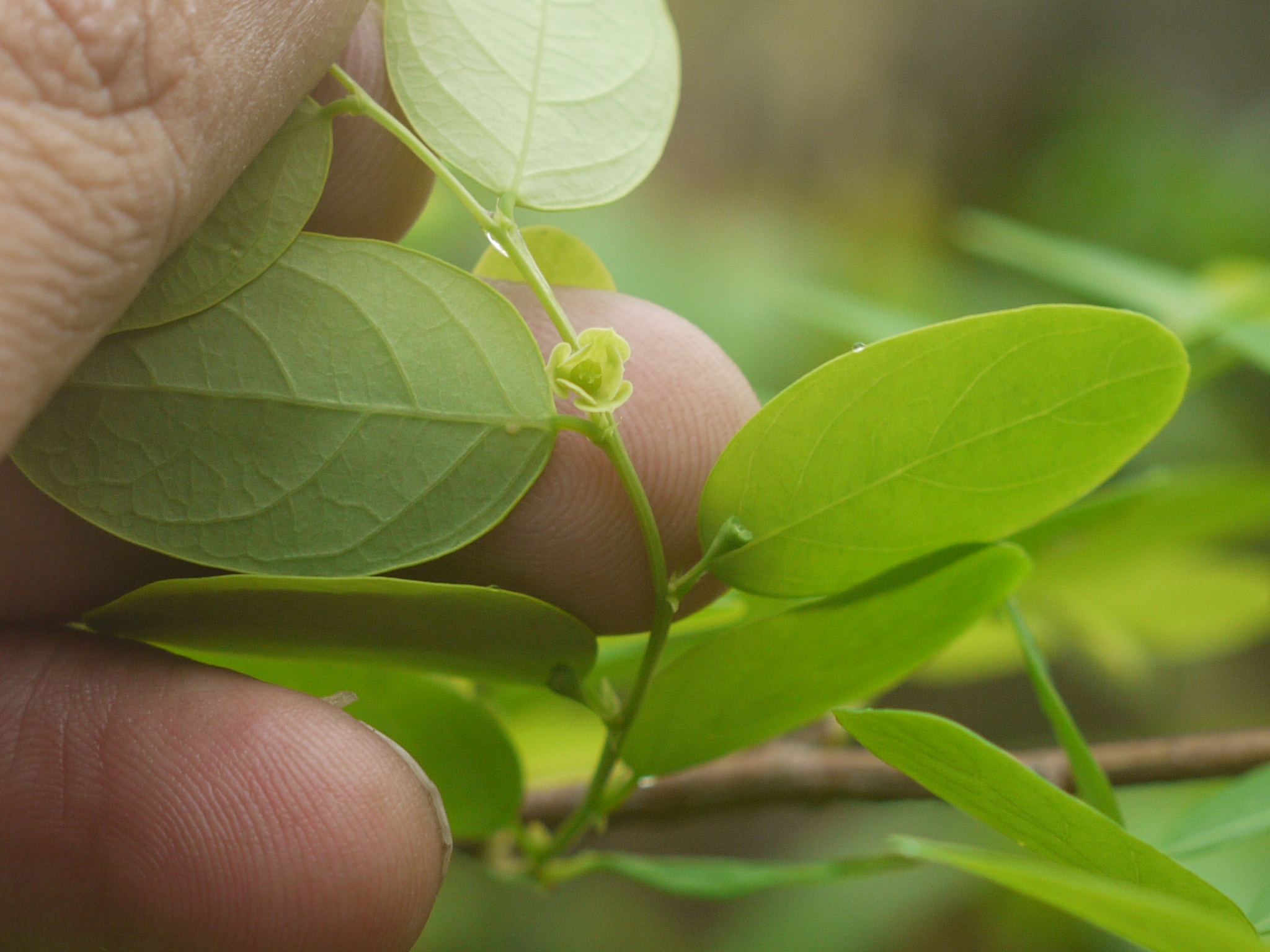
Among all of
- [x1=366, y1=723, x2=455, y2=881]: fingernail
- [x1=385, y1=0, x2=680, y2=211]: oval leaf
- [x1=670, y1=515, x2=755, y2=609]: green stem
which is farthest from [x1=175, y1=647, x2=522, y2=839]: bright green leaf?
[x1=385, y1=0, x2=680, y2=211]: oval leaf

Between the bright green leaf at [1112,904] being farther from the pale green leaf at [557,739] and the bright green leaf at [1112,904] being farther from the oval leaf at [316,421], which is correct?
the pale green leaf at [557,739]

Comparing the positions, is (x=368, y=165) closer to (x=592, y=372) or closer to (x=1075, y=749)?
(x=592, y=372)

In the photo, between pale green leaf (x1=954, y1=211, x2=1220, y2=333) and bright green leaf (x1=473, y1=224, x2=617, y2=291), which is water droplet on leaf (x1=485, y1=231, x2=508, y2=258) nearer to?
bright green leaf (x1=473, y1=224, x2=617, y2=291)

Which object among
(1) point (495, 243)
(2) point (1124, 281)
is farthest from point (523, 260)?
(2) point (1124, 281)

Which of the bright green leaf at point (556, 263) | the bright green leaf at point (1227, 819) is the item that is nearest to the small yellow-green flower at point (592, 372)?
the bright green leaf at point (556, 263)

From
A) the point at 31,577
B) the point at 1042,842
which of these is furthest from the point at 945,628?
the point at 31,577
